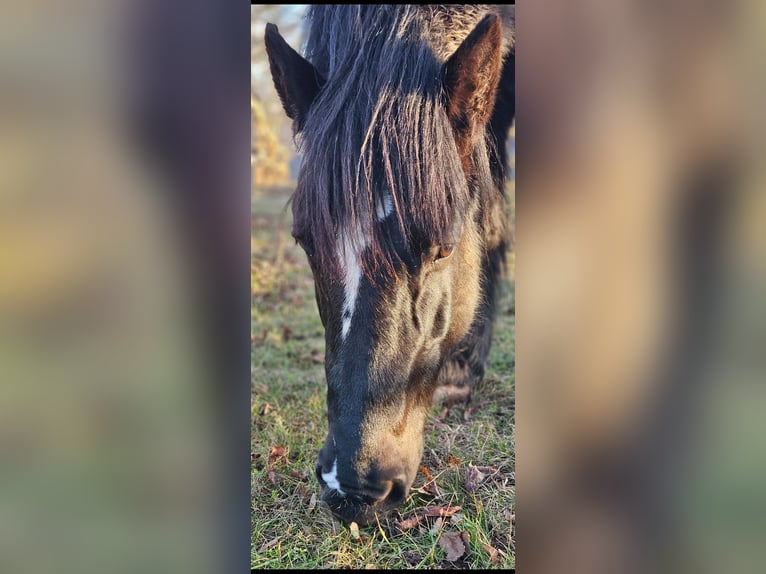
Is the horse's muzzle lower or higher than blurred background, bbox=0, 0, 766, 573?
lower

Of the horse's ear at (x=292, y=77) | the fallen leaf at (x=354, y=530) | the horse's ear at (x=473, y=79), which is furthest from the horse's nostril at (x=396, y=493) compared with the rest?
the horse's ear at (x=292, y=77)

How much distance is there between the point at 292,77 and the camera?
1588 millimetres

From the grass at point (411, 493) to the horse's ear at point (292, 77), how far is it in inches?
13.4

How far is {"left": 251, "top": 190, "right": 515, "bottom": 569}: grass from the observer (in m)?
Result: 1.54

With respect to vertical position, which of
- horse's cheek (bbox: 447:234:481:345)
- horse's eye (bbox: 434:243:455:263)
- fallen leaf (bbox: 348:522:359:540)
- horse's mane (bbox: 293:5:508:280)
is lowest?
fallen leaf (bbox: 348:522:359:540)

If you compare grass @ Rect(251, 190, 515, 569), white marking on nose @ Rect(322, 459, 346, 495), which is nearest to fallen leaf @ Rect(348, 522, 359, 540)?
grass @ Rect(251, 190, 515, 569)

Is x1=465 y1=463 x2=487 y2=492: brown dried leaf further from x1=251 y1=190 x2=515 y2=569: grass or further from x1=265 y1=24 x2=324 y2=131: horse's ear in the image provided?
x1=265 y1=24 x2=324 y2=131: horse's ear

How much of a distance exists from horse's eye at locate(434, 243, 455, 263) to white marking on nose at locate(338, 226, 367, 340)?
23 centimetres

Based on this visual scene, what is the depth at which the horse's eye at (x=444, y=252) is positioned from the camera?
1553 mm

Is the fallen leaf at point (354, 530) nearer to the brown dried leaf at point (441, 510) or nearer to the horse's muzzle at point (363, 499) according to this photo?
the horse's muzzle at point (363, 499)

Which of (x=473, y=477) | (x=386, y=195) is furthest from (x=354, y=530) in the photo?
(x=386, y=195)
